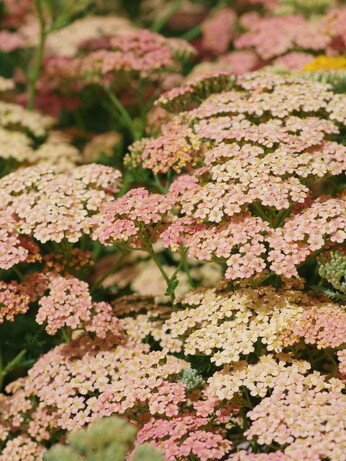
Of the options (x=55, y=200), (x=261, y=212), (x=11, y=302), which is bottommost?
(x=11, y=302)

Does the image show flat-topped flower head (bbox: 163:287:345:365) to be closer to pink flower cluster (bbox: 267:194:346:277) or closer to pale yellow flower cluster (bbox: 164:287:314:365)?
pale yellow flower cluster (bbox: 164:287:314:365)

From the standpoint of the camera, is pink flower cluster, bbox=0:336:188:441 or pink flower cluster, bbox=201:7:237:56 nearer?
pink flower cluster, bbox=0:336:188:441

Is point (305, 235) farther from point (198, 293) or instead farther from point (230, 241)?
point (198, 293)

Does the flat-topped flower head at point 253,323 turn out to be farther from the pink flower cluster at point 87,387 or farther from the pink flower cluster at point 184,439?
the pink flower cluster at point 184,439

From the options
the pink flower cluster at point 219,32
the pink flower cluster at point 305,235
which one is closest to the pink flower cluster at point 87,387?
the pink flower cluster at point 305,235

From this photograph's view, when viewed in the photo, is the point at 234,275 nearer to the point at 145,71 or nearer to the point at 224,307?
the point at 224,307

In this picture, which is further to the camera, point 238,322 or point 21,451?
point 21,451

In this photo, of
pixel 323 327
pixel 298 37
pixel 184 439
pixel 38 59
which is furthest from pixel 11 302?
pixel 298 37

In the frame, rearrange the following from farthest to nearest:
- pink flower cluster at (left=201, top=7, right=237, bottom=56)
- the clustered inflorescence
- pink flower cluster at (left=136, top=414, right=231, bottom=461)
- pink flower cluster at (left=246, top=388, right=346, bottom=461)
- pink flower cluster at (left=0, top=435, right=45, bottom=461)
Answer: pink flower cluster at (left=201, top=7, right=237, bottom=56) < pink flower cluster at (left=0, top=435, right=45, bottom=461) < the clustered inflorescence < pink flower cluster at (left=136, top=414, right=231, bottom=461) < pink flower cluster at (left=246, top=388, right=346, bottom=461)

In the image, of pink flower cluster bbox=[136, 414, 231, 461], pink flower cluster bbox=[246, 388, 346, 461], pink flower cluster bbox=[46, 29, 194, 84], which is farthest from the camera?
pink flower cluster bbox=[46, 29, 194, 84]

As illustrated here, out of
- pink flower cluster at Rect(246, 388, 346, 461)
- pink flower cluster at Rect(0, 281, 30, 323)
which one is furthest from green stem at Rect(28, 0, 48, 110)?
pink flower cluster at Rect(246, 388, 346, 461)

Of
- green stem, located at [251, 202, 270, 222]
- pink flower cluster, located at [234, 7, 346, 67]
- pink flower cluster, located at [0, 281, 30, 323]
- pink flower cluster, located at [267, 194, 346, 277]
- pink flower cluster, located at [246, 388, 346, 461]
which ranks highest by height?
pink flower cluster, located at [234, 7, 346, 67]

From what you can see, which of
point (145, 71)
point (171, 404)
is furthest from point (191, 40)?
point (171, 404)

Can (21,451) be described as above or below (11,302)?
below
